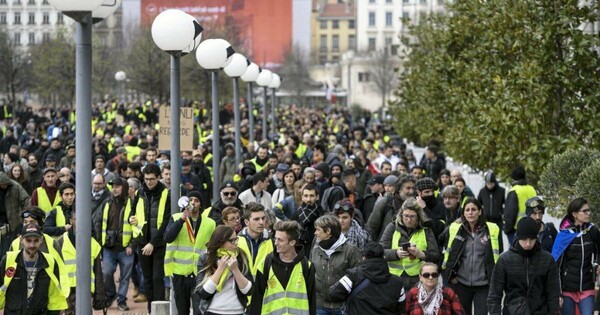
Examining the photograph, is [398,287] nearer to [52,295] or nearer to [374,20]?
[52,295]

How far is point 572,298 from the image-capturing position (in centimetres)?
1259

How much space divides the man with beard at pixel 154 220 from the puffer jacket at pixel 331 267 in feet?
13.8

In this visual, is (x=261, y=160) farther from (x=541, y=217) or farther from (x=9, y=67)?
(x=9, y=67)

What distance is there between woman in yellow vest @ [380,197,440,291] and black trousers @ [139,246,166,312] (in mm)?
3557

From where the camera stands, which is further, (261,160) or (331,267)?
(261,160)

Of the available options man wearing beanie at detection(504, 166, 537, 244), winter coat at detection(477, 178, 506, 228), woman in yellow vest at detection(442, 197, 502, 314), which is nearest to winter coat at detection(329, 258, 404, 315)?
woman in yellow vest at detection(442, 197, 502, 314)

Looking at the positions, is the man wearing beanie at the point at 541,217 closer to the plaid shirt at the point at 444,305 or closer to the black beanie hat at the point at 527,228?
the black beanie hat at the point at 527,228

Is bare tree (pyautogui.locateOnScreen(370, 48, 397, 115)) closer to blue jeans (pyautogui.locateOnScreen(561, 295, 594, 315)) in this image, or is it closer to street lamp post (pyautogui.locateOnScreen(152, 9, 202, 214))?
street lamp post (pyautogui.locateOnScreen(152, 9, 202, 214))

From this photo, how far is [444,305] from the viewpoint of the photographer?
1043 centimetres

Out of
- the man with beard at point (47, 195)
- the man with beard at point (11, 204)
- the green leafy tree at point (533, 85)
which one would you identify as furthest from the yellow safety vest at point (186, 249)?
the green leafy tree at point (533, 85)

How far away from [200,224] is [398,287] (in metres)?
3.43

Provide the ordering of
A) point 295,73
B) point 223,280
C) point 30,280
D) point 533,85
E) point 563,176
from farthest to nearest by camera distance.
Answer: point 295,73 < point 533,85 < point 563,176 < point 30,280 < point 223,280

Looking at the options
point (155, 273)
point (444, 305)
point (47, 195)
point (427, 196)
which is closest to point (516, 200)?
point (427, 196)

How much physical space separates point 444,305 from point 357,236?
7.60 feet
